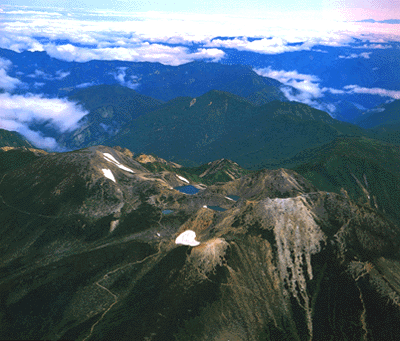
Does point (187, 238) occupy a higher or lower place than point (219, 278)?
lower

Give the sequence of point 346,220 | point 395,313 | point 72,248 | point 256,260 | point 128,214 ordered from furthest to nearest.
Answer: point 128,214, point 72,248, point 346,220, point 256,260, point 395,313

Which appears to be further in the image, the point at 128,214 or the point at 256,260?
the point at 128,214

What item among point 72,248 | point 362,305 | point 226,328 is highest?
point 362,305

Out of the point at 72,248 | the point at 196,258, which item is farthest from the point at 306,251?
the point at 72,248

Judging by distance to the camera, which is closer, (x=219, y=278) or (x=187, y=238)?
(x=219, y=278)

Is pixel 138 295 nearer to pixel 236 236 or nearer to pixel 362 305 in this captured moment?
pixel 236 236
